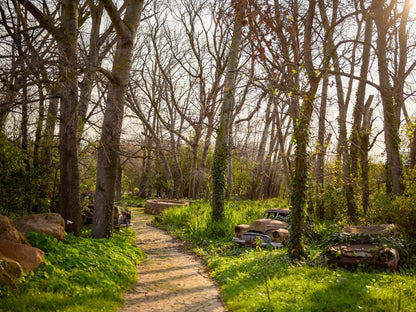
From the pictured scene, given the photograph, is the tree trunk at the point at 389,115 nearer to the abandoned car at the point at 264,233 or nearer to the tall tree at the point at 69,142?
the abandoned car at the point at 264,233

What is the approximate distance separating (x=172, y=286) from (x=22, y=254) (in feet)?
9.45

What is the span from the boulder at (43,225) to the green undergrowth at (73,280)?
32cm

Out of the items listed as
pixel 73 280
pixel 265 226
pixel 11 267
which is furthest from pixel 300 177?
pixel 11 267

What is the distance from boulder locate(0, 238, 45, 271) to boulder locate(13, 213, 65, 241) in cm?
140

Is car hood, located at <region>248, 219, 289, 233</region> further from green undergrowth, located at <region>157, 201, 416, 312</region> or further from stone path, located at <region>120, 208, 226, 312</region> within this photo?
stone path, located at <region>120, 208, 226, 312</region>

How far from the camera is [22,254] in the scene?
18.2 feet

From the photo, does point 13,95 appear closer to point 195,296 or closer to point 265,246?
point 195,296

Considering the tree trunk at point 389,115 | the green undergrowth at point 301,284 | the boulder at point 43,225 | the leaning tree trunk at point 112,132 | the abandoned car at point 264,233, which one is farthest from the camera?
the tree trunk at point 389,115

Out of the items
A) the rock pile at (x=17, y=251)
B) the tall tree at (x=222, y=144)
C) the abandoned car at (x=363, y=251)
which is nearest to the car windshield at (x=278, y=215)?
the tall tree at (x=222, y=144)

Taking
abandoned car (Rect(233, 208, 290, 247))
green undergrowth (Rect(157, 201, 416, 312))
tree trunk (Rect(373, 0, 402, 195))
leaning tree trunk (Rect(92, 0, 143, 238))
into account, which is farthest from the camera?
tree trunk (Rect(373, 0, 402, 195))

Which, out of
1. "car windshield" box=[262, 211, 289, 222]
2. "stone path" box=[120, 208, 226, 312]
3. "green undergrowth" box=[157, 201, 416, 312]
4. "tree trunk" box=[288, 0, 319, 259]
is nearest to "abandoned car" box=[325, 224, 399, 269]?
"green undergrowth" box=[157, 201, 416, 312]

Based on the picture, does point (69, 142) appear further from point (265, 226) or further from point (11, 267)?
point (265, 226)

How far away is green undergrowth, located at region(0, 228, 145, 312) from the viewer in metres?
4.73

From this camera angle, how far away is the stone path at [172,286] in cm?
575
